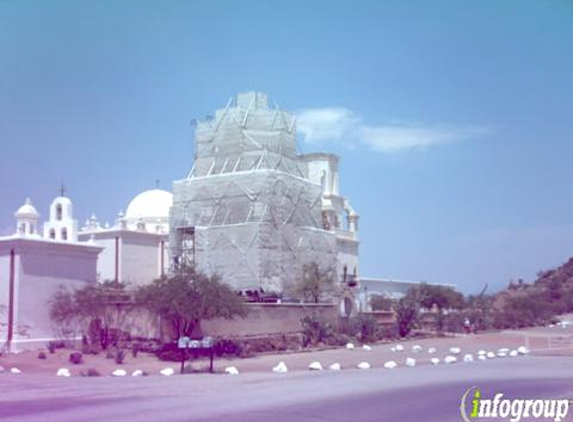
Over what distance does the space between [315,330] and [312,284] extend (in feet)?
19.4

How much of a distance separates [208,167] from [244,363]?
77.8 ft

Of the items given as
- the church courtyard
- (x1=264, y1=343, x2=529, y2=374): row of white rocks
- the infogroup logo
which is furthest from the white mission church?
the infogroup logo

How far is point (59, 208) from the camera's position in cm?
4259

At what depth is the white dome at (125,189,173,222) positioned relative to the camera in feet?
171

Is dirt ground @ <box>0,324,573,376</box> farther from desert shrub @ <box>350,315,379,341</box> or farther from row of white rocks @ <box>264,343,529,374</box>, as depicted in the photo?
desert shrub @ <box>350,315,379,341</box>

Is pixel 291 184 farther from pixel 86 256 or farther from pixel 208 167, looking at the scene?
pixel 86 256

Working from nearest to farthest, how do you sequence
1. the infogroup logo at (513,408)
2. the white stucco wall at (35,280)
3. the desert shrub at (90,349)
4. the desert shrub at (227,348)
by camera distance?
the infogroup logo at (513,408) < the desert shrub at (227,348) < the desert shrub at (90,349) < the white stucco wall at (35,280)

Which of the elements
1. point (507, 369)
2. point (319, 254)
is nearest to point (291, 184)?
point (319, 254)

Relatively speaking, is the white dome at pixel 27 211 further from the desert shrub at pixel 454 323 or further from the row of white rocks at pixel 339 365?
the desert shrub at pixel 454 323

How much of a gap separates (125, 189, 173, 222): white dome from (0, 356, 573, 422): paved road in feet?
102

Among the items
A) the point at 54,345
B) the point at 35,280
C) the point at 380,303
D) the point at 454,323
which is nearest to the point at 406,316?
the point at 454,323

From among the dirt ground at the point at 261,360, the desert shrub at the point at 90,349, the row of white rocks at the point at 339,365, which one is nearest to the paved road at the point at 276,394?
the row of white rocks at the point at 339,365

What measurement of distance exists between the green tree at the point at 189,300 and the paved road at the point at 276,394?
752 cm

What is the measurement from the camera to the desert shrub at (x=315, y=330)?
1439 inches
